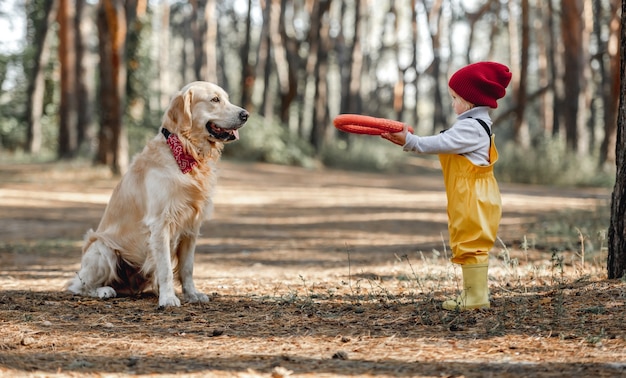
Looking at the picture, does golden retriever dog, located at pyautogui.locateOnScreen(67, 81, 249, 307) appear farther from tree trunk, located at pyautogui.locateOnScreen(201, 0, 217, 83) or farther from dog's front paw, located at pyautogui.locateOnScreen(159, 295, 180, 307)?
tree trunk, located at pyautogui.locateOnScreen(201, 0, 217, 83)

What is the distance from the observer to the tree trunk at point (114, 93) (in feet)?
60.7

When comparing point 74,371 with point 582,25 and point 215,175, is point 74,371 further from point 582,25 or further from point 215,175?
point 582,25

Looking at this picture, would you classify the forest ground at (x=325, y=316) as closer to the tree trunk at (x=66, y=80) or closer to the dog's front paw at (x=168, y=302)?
the dog's front paw at (x=168, y=302)

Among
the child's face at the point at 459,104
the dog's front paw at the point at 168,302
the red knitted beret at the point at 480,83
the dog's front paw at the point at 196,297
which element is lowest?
the dog's front paw at the point at 196,297

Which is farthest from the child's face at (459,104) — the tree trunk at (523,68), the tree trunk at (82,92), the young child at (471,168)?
the tree trunk at (523,68)

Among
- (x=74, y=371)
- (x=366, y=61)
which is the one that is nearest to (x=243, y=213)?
Result: (x=74, y=371)

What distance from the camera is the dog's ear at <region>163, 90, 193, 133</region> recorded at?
5742 mm

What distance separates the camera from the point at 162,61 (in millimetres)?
46125

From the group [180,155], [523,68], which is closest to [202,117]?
[180,155]

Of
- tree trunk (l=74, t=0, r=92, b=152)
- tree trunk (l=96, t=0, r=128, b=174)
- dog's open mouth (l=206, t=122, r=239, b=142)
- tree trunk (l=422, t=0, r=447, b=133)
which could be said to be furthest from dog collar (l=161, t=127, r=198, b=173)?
tree trunk (l=422, t=0, r=447, b=133)

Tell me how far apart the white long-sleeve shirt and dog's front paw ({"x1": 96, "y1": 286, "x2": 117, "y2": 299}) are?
2652 mm

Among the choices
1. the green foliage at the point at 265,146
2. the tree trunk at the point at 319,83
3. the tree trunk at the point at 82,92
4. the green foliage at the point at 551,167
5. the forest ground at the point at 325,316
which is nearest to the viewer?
the forest ground at the point at 325,316

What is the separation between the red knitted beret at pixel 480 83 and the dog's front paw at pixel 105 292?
9.98 ft

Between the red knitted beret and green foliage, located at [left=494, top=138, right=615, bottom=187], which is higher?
the red knitted beret
